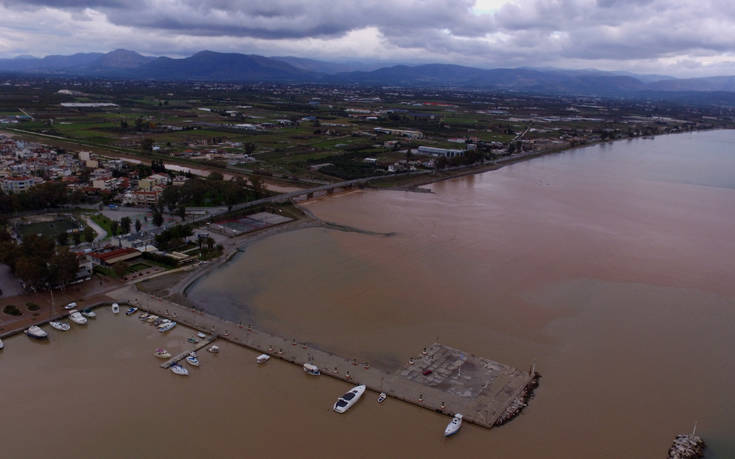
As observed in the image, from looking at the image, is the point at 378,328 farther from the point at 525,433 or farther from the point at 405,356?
the point at 525,433

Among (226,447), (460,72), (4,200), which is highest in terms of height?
(460,72)

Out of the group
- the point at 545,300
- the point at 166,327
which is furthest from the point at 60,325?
the point at 545,300

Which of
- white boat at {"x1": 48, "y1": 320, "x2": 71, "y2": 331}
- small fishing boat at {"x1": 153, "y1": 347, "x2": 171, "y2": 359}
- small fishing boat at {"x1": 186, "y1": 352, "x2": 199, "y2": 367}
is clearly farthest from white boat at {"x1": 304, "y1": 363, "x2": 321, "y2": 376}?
white boat at {"x1": 48, "y1": 320, "x2": 71, "y2": 331}

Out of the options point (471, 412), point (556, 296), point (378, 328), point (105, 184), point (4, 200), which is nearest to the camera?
point (471, 412)

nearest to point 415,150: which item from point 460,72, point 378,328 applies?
point 378,328

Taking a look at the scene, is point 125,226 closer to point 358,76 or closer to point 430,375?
point 430,375

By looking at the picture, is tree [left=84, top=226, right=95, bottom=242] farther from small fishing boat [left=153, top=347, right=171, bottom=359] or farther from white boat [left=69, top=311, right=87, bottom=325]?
small fishing boat [left=153, top=347, right=171, bottom=359]
